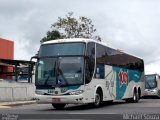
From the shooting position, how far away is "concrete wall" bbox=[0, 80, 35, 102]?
32.7 metres

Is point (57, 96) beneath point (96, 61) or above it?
beneath

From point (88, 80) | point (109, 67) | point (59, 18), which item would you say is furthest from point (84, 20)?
point (88, 80)

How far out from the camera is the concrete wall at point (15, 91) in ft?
107

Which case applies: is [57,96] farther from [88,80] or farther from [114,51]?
[114,51]

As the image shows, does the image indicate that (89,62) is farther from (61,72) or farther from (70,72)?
(61,72)

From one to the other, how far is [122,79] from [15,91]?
9.82 meters

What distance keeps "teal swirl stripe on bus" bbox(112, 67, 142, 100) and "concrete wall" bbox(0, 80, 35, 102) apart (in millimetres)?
9253

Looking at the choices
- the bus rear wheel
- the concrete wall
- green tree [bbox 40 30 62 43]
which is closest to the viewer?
the bus rear wheel

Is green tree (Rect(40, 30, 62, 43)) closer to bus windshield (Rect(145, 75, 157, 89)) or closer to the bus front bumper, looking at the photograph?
bus windshield (Rect(145, 75, 157, 89))

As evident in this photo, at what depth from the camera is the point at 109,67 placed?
25.7 metres

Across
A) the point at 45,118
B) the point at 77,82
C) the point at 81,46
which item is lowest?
the point at 45,118

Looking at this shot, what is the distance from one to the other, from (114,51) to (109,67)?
1907 millimetres

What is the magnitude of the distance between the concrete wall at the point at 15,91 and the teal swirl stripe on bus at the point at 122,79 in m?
9.25

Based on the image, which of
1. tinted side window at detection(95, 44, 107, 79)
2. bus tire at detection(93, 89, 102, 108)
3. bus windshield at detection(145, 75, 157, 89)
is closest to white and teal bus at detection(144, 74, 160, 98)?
bus windshield at detection(145, 75, 157, 89)
